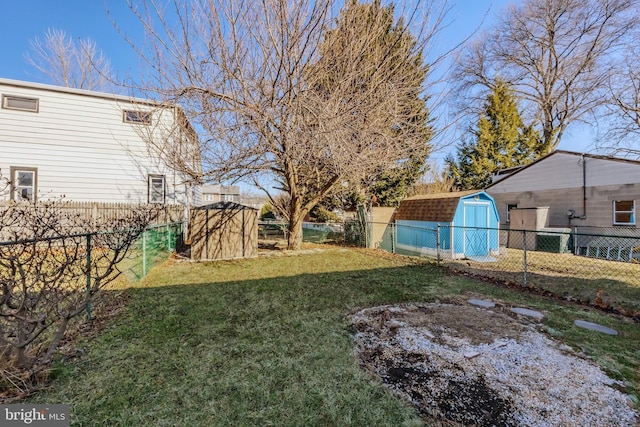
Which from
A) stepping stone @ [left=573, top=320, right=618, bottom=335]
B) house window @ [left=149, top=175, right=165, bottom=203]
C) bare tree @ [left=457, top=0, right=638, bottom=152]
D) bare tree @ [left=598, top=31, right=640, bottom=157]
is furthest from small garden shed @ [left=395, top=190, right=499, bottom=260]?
bare tree @ [left=598, top=31, right=640, bottom=157]

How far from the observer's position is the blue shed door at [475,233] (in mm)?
9391

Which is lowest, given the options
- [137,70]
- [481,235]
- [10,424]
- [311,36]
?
[10,424]

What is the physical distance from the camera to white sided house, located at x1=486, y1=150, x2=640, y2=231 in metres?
11.0

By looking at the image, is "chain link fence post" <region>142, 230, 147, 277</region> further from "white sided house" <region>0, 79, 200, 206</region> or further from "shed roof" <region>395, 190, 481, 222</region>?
"shed roof" <region>395, 190, 481, 222</region>

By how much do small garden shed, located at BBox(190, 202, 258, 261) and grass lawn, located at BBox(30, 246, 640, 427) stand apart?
267 cm

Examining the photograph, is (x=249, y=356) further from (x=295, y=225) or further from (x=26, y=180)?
(x=26, y=180)

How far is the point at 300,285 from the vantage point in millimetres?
5512

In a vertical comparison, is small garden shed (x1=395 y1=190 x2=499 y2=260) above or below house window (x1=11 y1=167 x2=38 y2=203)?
below

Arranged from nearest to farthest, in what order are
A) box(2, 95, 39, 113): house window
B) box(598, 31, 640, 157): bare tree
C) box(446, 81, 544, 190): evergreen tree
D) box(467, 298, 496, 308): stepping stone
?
1. box(467, 298, 496, 308): stepping stone
2. box(2, 95, 39, 113): house window
3. box(598, 31, 640, 157): bare tree
4. box(446, 81, 544, 190): evergreen tree

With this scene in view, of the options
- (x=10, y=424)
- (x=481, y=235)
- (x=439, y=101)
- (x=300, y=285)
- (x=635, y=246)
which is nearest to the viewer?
(x=10, y=424)

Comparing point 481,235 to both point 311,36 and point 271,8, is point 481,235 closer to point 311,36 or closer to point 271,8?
point 311,36

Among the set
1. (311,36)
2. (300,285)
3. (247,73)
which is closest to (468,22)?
(311,36)

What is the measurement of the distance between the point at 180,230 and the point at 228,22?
7.66 meters

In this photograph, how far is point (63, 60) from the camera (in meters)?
15.9
